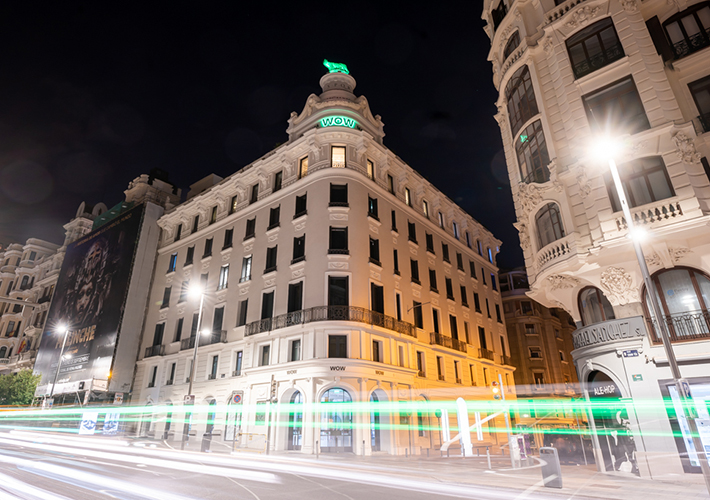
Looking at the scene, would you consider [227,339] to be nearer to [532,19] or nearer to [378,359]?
[378,359]

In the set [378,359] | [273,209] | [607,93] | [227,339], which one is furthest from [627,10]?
[227,339]

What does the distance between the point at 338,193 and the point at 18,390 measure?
3946 centimetres

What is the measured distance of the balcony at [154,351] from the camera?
35.6 m

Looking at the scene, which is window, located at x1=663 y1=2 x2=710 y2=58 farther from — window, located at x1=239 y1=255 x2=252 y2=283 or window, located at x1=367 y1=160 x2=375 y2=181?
window, located at x1=239 y1=255 x2=252 y2=283

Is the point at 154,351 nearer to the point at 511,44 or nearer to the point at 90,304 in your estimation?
the point at 90,304

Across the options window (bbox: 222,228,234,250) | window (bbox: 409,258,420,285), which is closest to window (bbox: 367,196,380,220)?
window (bbox: 409,258,420,285)

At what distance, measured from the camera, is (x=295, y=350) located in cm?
2614

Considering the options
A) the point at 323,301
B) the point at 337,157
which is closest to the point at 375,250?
the point at 323,301

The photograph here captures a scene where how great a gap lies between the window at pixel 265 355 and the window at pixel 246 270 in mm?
6046

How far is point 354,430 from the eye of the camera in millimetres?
23656

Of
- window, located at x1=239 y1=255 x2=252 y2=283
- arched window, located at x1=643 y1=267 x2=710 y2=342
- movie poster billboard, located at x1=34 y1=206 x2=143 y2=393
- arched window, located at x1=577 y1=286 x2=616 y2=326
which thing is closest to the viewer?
arched window, located at x1=643 y1=267 x2=710 y2=342

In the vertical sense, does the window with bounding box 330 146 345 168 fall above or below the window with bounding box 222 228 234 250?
above

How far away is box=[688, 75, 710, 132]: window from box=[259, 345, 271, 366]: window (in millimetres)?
25348

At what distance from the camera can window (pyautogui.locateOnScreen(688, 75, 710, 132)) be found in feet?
51.2
